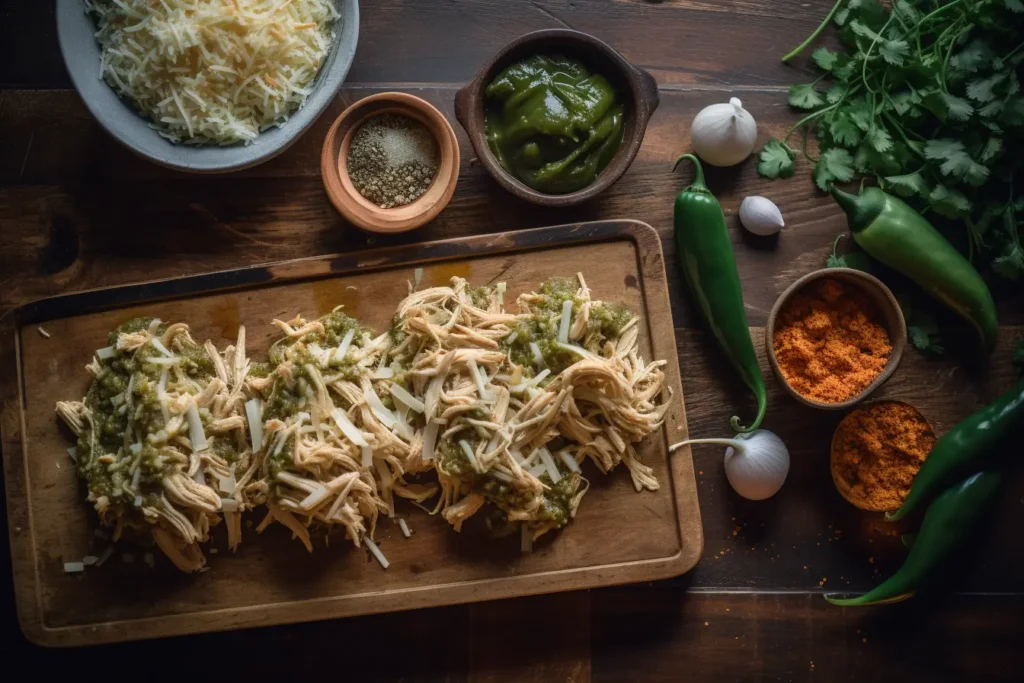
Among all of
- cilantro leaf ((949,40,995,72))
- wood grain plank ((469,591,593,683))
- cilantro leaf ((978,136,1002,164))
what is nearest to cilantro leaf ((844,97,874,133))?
cilantro leaf ((949,40,995,72))

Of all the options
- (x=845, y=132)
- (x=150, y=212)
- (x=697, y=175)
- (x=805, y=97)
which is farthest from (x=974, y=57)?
(x=150, y=212)

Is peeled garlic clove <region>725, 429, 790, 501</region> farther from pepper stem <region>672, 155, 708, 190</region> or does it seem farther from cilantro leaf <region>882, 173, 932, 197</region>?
cilantro leaf <region>882, 173, 932, 197</region>

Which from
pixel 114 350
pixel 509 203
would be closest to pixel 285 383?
pixel 114 350

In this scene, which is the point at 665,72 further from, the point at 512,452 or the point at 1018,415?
the point at 1018,415

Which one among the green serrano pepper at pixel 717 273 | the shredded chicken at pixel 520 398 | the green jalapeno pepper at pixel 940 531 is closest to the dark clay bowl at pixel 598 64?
the green serrano pepper at pixel 717 273

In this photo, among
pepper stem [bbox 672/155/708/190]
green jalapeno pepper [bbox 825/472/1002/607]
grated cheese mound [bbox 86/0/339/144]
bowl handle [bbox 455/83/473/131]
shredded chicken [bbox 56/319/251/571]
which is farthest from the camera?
pepper stem [bbox 672/155/708/190]
